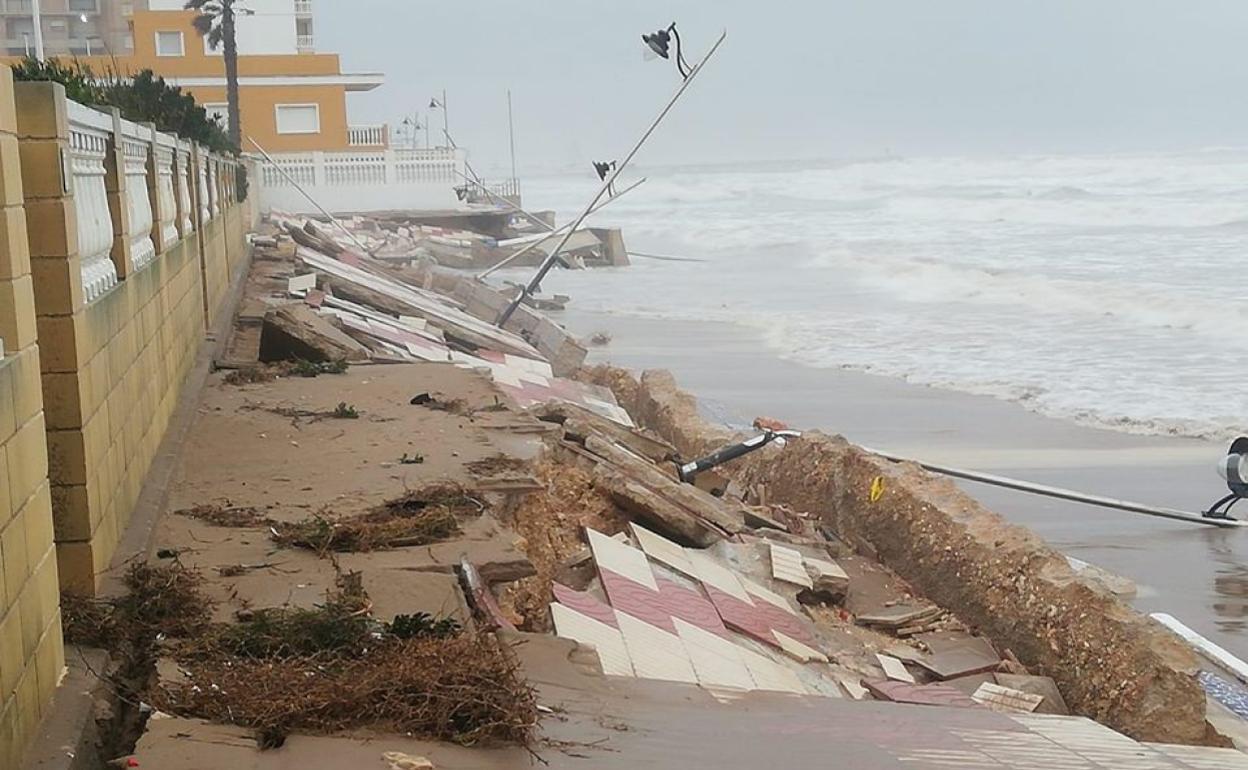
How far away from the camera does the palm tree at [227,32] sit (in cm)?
4216

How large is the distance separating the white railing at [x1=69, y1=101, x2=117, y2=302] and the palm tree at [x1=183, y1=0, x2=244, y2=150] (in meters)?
31.6

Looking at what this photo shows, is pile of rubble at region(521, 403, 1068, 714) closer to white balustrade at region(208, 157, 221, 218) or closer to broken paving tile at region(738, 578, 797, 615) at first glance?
broken paving tile at region(738, 578, 797, 615)

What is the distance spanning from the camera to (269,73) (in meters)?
49.1

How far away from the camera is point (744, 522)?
10.0 metres

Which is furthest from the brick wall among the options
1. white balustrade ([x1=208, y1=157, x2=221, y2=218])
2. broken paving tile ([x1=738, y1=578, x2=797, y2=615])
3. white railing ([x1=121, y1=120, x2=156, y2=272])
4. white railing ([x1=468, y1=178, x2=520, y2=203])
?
white railing ([x1=468, y1=178, x2=520, y2=203])

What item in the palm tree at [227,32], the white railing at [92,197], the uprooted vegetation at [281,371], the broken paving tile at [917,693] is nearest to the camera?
the white railing at [92,197]

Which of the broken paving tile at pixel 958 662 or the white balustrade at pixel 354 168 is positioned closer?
the broken paving tile at pixel 958 662

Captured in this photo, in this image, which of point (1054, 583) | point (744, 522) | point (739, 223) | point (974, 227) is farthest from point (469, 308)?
point (739, 223)

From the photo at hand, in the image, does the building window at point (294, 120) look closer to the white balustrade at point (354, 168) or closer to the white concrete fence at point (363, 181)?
the white concrete fence at point (363, 181)

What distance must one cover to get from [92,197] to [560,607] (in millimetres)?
2583

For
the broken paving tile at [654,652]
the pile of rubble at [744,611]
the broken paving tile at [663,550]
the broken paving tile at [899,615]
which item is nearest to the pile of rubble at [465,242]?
the pile of rubble at [744,611]

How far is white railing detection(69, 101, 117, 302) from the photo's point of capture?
5.03 metres

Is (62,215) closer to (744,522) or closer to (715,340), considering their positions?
(744,522)

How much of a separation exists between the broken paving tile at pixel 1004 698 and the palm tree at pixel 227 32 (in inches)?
1252
